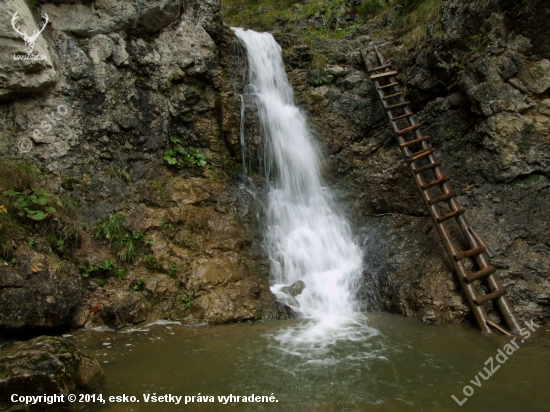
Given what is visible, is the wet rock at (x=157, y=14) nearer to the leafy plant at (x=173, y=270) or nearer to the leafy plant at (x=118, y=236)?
the leafy plant at (x=118, y=236)

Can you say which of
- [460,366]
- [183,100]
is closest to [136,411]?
[460,366]

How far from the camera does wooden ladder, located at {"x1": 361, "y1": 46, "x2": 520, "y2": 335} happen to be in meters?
4.45

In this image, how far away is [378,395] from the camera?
9.35ft

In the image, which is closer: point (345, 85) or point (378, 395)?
point (378, 395)

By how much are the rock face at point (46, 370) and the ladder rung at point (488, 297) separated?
15.0 ft

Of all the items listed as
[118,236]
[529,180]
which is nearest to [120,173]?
[118,236]

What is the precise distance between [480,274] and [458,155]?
2502mm

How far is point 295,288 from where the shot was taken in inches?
221

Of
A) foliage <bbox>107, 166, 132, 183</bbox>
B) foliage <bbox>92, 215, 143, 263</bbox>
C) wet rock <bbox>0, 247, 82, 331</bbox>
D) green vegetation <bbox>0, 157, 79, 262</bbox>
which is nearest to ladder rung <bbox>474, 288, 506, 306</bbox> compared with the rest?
foliage <bbox>92, 215, 143, 263</bbox>

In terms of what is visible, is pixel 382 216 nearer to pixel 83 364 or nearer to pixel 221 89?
pixel 221 89

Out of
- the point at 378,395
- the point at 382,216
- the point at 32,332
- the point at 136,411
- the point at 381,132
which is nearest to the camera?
the point at 136,411

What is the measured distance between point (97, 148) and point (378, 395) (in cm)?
612

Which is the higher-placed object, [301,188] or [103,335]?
[301,188]

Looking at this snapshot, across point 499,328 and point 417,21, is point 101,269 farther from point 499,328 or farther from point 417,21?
point 417,21
